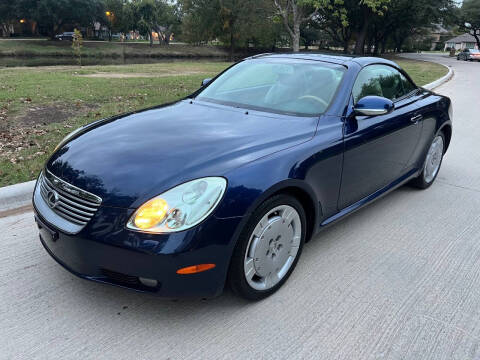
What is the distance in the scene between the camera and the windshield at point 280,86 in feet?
10.8

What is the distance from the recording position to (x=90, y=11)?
5400 centimetres

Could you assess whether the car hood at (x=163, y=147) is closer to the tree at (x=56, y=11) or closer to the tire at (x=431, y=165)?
the tire at (x=431, y=165)

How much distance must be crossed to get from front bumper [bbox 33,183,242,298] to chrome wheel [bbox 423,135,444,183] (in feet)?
10.5

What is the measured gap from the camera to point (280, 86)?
3.52 meters

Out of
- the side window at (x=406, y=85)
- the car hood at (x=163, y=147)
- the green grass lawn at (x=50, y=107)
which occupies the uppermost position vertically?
the side window at (x=406, y=85)

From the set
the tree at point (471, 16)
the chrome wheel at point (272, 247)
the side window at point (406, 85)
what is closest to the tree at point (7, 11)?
the side window at point (406, 85)

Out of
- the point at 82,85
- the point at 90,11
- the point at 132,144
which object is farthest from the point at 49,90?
the point at 90,11

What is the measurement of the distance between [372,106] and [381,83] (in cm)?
83

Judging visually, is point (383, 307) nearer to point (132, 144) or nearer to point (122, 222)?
point (122, 222)

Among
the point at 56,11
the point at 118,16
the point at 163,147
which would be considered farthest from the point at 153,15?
the point at 163,147

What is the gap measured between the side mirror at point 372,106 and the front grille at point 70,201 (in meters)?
2.01

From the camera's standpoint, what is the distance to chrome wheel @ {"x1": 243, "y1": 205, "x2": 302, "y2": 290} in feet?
8.21

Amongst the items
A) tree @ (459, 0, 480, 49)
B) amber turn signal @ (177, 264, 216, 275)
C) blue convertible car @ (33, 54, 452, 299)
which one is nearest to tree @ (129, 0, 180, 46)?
tree @ (459, 0, 480, 49)

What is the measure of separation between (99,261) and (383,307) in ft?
5.74
